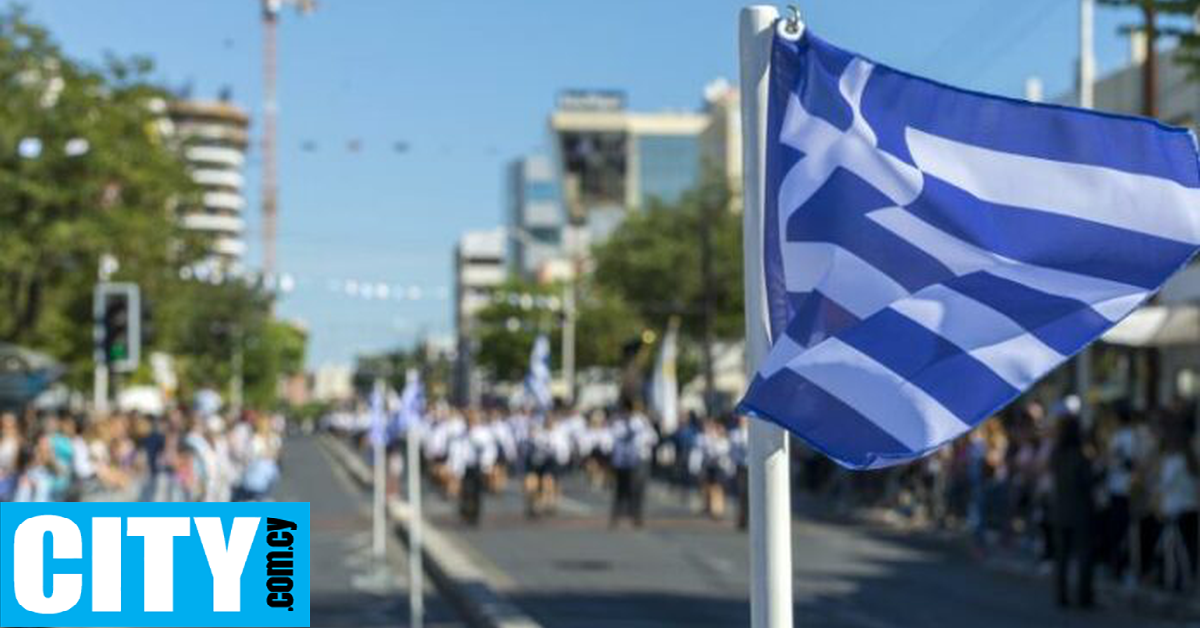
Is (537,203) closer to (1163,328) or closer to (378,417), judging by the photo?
(1163,328)

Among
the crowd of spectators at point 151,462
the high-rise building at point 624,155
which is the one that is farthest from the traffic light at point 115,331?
the high-rise building at point 624,155

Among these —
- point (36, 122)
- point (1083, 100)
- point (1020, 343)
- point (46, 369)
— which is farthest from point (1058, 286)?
point (36, 122)

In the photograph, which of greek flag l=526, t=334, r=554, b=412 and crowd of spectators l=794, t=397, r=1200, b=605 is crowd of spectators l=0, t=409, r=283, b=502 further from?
greek flag l=526, t=334, r=554, b=412

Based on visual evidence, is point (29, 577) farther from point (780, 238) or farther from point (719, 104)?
point (719, 104)

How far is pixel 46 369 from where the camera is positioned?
1459 inches

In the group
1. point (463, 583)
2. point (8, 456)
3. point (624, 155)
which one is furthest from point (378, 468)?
point (624, 155)

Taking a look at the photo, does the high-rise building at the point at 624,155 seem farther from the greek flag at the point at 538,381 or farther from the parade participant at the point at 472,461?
the parade participant at the point at 472,461

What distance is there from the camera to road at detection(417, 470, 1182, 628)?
682 inches

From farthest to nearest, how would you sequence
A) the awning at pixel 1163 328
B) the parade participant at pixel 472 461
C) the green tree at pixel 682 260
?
1. the green tree at pixel 682 260
2. the parade participant at pixel 472 461
3. the awning at pixel 1163 328

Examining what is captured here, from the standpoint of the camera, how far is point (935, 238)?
5.02m

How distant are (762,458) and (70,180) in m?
36.5

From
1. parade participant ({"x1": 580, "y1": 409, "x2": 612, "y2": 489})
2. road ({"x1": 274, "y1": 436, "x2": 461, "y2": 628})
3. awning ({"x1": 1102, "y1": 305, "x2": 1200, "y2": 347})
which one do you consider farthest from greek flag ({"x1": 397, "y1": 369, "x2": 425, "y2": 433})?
parade participant ({"x1": 580, "y1": 409, "x2": 612, "y2": 489})

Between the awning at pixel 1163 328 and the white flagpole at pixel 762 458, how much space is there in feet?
75.8

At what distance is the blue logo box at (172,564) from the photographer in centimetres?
548
